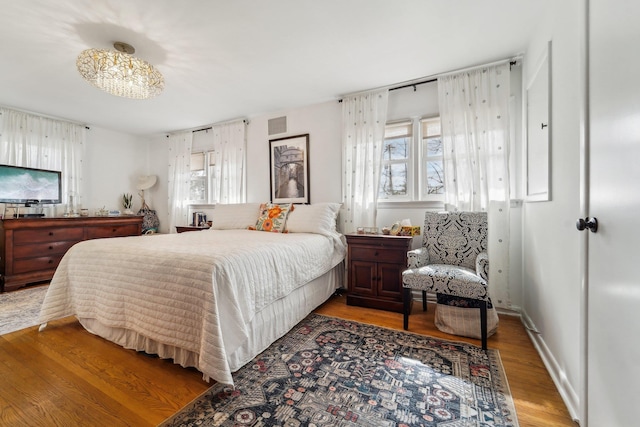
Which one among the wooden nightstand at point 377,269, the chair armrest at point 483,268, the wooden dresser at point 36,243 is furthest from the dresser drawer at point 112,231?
the chair armrest at point 483,268

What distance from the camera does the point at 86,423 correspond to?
1212mm

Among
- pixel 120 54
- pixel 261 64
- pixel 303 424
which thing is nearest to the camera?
pixel 303 424

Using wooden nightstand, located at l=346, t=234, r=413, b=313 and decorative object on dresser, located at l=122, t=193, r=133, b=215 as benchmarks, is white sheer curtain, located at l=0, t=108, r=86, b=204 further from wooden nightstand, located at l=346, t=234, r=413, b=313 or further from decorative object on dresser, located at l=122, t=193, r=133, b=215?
wooden nightstand, located at l=346, t=234, r=413, b=313

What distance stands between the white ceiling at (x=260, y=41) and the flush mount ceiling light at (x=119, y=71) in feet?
0.51

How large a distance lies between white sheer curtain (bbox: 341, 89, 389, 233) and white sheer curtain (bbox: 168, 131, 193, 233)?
302 cm

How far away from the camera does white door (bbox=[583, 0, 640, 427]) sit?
0.80 meters

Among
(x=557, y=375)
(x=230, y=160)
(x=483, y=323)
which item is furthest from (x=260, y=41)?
(x=557, y=375)

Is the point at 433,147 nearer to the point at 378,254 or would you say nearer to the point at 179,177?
the point at 378,254

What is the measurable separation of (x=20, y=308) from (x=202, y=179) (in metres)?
2.70

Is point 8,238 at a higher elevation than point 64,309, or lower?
higher

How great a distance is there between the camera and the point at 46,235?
11.5ft

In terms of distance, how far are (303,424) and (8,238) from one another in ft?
14.3

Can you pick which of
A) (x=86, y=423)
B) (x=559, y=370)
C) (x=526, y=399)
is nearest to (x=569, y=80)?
(x=559, y=370)

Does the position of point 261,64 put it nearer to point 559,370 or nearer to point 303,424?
point 303,424
